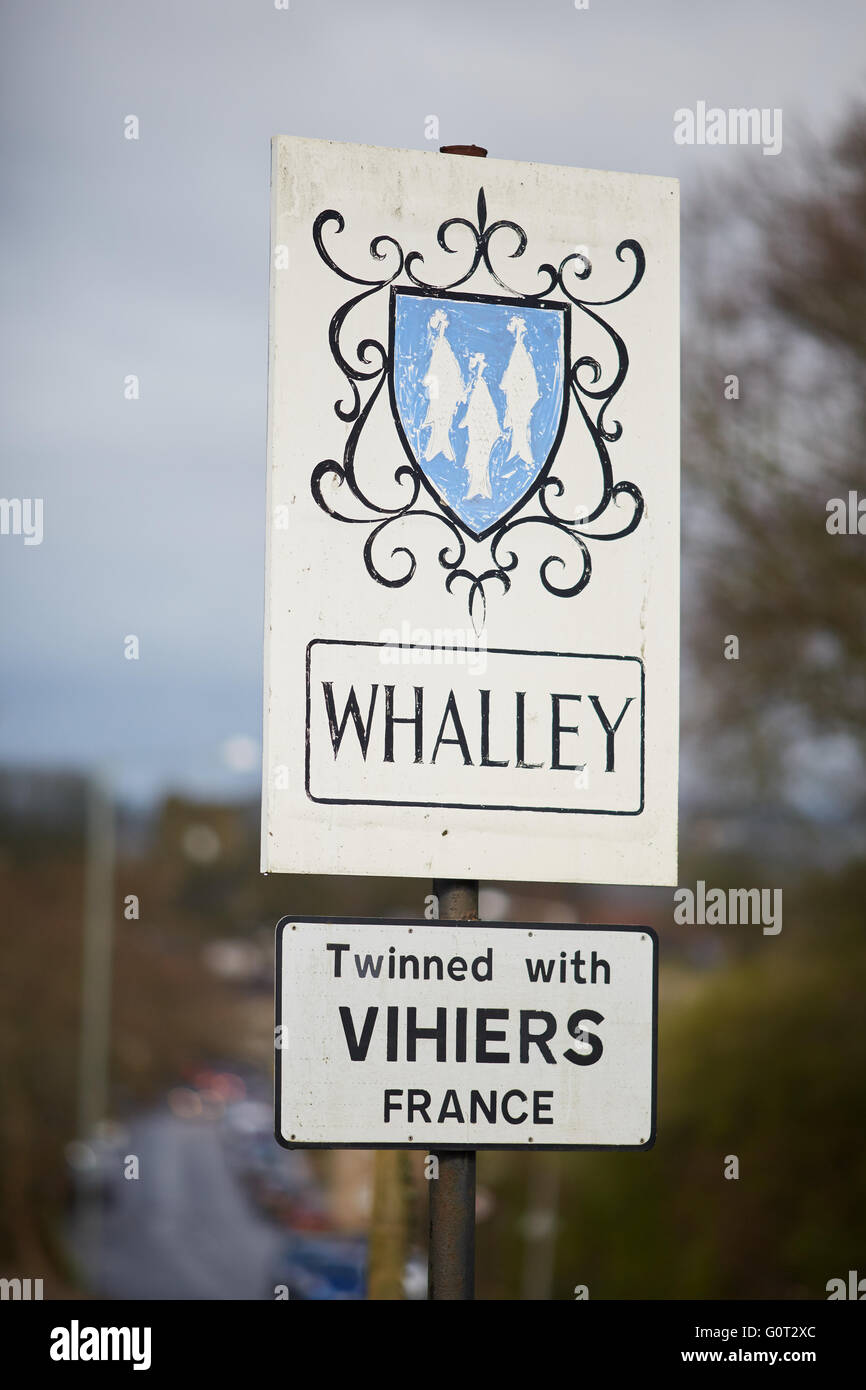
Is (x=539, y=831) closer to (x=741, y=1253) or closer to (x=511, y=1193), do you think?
(x=741, y=1253)

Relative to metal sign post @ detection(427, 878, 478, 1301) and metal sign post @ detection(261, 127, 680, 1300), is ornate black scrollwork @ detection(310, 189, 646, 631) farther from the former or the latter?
metal sign post @ detection(427, 878, 478, 1301)

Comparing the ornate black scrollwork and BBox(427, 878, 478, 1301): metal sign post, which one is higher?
the ornate black scrollwork

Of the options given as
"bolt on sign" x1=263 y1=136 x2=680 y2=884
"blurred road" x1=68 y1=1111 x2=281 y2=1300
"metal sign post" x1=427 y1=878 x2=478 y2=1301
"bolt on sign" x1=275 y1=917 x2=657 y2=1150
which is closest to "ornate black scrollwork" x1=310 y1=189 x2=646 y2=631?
"bolt on sign" x1=263 y1=136 x2=680 y2=884

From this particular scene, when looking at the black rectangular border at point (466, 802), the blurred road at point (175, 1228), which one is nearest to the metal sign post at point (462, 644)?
the black rectangular border at point (466, 802)

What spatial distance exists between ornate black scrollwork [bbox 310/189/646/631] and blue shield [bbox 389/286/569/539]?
0.02 m

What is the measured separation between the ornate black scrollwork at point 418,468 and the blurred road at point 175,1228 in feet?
57.4

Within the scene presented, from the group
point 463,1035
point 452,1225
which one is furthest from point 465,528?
point 452,1225

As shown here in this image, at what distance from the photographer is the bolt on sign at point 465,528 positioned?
2.43m

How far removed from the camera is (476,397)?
254 cm

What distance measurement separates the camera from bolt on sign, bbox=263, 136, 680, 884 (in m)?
2.43

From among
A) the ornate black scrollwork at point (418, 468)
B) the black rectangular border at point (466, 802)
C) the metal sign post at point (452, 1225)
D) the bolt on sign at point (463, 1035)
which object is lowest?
the metal sign post at point (452, 1225)

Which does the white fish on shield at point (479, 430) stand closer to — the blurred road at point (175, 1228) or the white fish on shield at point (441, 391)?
the white fish on shield at point (441, 391)

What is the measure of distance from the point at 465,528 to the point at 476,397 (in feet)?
0.73
